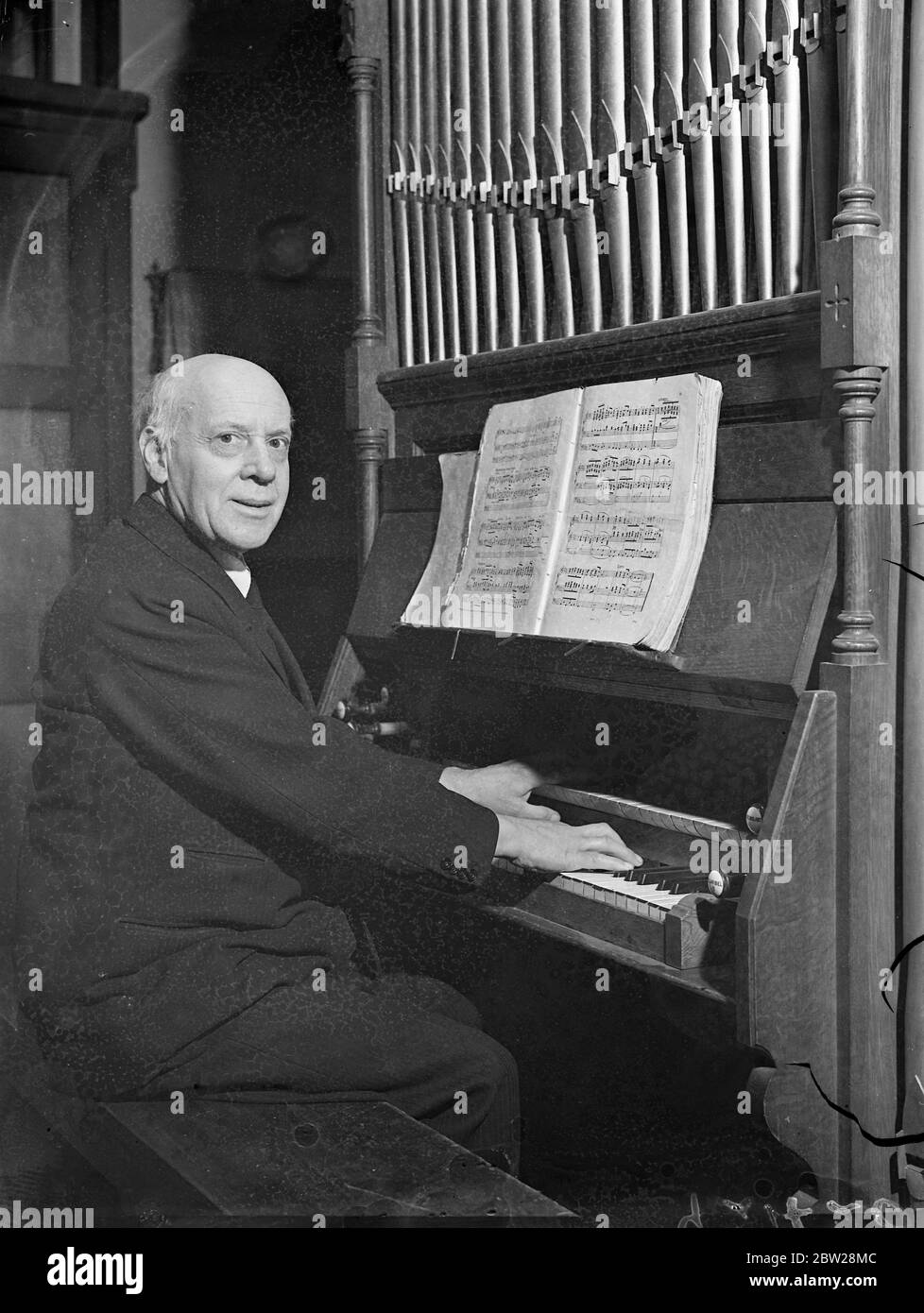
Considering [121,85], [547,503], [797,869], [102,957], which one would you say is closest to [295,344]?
[121,85]

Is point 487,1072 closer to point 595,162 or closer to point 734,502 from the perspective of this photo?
point 734,502

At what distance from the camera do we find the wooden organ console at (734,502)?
6.05 feet

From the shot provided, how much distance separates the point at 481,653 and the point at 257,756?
0.48 metres

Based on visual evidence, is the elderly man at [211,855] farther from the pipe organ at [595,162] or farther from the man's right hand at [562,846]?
the pipe organ at [595,162]

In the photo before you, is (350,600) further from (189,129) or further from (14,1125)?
(14,1125)

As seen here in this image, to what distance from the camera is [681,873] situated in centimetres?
199

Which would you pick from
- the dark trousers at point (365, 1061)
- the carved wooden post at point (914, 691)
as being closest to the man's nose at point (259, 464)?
the dark trousers at point (365, 1061)

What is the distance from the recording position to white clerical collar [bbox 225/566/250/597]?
234 cm

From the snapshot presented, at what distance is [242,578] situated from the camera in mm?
2361

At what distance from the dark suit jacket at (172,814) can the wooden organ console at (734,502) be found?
0.81 ft

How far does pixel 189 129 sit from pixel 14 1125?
178cm

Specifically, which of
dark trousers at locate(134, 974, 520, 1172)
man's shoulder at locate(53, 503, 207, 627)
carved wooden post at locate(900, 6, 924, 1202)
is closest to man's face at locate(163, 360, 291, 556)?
man's shoulder at locate(53, 503, 207, 627)

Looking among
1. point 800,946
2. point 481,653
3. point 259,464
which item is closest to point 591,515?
point 481,653

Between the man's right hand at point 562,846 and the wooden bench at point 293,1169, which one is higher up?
the man's right hand at point 562,846
